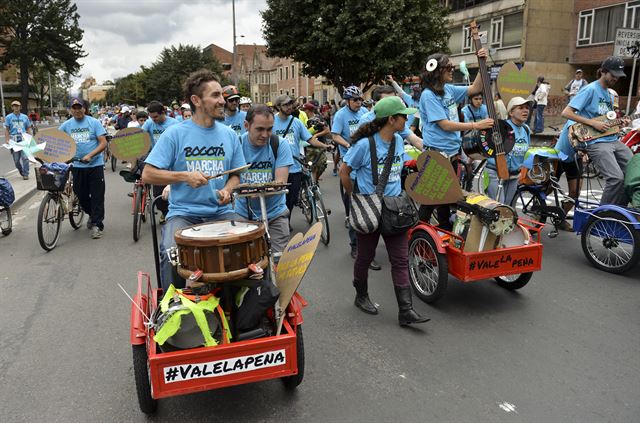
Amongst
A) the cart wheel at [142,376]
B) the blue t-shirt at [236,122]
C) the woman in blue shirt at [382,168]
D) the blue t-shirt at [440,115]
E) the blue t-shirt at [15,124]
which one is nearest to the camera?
the cart wheel at [142,376]

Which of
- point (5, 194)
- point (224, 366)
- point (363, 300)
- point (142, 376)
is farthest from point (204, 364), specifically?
point (5, 194)

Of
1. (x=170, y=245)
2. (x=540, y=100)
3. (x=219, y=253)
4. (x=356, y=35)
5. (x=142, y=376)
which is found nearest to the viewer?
(x=219, y=253)

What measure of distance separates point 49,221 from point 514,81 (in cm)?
635

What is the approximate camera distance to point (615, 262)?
18.7ft

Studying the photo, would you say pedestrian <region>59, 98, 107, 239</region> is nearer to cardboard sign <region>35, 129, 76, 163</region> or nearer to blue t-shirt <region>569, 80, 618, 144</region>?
cardboard sign <region>35, 129, 76, 163</region>

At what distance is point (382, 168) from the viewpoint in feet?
14.0

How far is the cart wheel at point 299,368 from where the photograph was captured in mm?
3178

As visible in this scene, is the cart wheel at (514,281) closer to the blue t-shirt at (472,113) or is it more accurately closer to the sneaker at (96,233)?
the blue t-shirt at (472,113)

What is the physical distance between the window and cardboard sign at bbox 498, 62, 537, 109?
90.7 feet

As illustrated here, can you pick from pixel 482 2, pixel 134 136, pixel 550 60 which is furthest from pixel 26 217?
pixel 482 2

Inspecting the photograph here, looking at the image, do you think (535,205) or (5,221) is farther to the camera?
(5,221)

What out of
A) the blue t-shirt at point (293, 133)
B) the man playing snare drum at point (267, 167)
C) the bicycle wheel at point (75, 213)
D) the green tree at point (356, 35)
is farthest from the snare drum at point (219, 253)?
the green tree at point (356, 35)

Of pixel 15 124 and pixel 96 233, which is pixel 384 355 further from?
pixel 15 124

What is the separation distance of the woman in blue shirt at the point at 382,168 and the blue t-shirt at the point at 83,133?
4.69 meters
